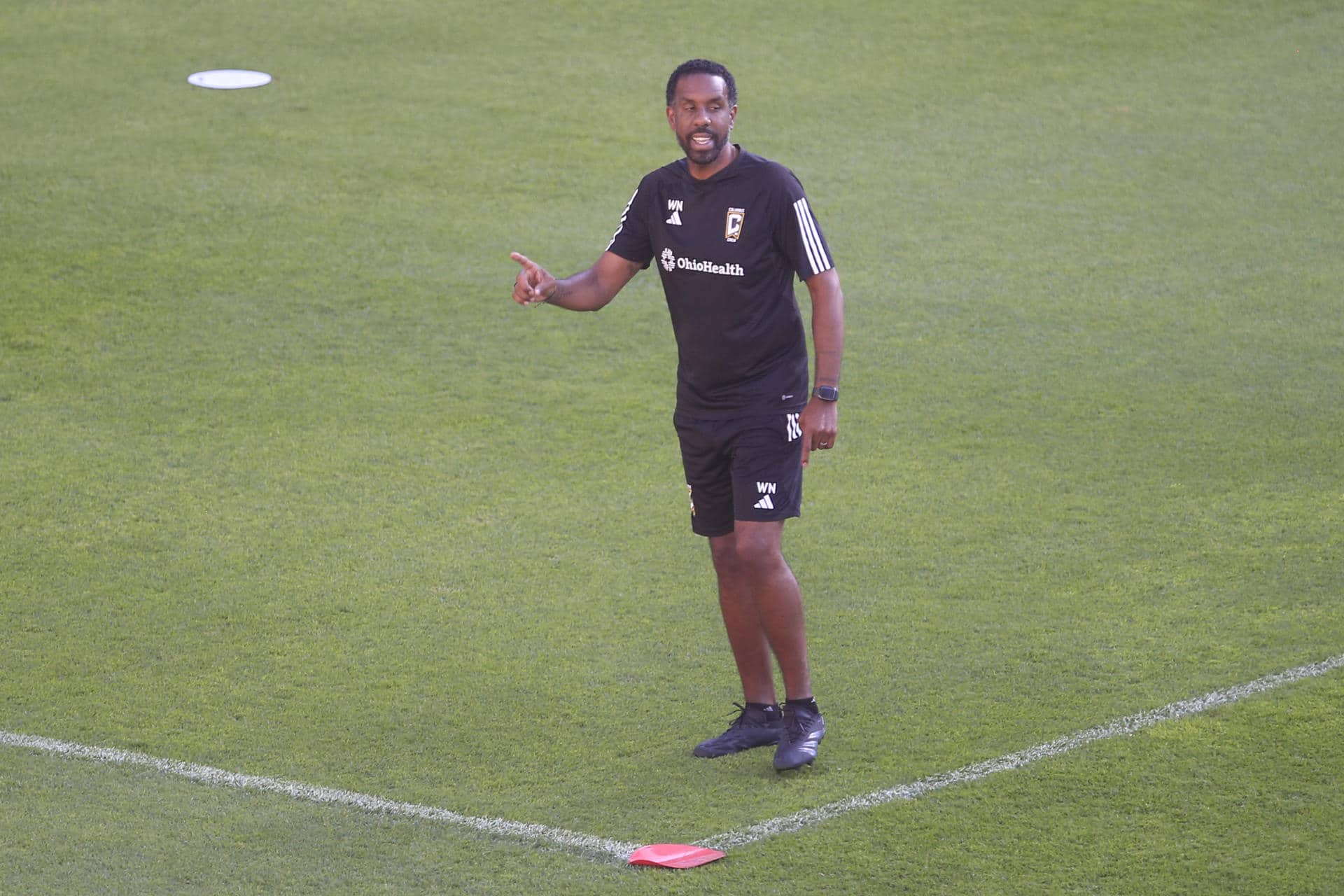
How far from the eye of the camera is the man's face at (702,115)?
5191 millimetres

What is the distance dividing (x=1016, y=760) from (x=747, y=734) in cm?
92

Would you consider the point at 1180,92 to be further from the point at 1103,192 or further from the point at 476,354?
the point at 476,354

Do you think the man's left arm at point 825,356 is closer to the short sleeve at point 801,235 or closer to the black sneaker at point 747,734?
the short sleeve at point 801,235

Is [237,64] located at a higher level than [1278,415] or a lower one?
higher

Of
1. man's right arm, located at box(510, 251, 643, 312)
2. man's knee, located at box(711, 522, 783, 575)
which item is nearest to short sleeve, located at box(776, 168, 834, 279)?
man's right arm, located at box(510, 251, 643, 312)

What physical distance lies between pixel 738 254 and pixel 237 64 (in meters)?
11.0

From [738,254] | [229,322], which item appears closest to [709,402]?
[738,254]

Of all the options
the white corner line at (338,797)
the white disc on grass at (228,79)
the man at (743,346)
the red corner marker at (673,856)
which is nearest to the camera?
the red corner marker at (673,856)

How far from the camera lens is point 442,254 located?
11.3m

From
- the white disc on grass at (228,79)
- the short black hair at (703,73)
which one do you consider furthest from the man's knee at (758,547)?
the white disc on grass at (228,79)

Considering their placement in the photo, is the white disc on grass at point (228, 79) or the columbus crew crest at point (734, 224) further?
the white disc on grass at point (228, 79)

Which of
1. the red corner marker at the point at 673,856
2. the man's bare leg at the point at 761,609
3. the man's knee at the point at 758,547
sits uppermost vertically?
the man's knee at the point at 758,547

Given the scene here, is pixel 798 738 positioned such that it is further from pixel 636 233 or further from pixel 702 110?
pixel 702 110

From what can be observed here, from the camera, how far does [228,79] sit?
14.4 m
